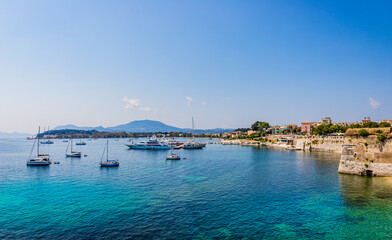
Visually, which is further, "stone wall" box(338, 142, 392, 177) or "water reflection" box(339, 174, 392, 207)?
"stone wall" box(338, 142, 392, 177)

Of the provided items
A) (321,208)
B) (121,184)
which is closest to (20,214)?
(121,184)

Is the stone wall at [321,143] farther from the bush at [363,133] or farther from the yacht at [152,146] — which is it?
the yacht at [152,146]

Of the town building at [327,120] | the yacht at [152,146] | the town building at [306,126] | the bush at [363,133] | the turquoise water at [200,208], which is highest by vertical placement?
the town building at [327,120]

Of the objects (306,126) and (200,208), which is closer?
(200,208)

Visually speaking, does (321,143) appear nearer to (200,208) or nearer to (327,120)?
(200,208)

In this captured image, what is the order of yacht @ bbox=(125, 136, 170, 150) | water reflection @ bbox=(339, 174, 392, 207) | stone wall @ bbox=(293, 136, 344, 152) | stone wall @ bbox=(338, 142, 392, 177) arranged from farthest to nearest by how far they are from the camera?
yacht @ bbox=(125, 136, 170, 150), stone wall @ bbox=(293, 136, 344, 152), stone wall @ bbox=(338, 142, 392, 177), water reflection @ bbox=(339, 174, 392, 207)

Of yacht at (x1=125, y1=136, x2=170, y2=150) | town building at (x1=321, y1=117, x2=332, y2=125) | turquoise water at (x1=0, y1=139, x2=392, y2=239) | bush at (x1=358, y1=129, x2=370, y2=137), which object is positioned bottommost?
turquoise water at (x1=0, y1=139, x2=392, y2=239)

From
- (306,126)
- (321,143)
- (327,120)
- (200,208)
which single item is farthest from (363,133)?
(327,120)

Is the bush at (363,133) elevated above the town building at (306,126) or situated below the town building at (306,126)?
below

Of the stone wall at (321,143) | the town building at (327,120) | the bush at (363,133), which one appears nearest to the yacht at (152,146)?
the stone wall at (321,143)

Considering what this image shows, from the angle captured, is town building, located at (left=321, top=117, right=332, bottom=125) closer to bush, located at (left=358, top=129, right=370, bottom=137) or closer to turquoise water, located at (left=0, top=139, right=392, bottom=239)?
bush, located at (left=358, top=129, right=370, bottom=137)

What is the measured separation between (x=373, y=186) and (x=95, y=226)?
3521cm

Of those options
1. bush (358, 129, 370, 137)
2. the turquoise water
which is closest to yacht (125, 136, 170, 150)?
the turquoise water

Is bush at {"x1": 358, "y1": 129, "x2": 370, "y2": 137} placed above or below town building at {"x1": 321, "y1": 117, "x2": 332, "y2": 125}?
below
